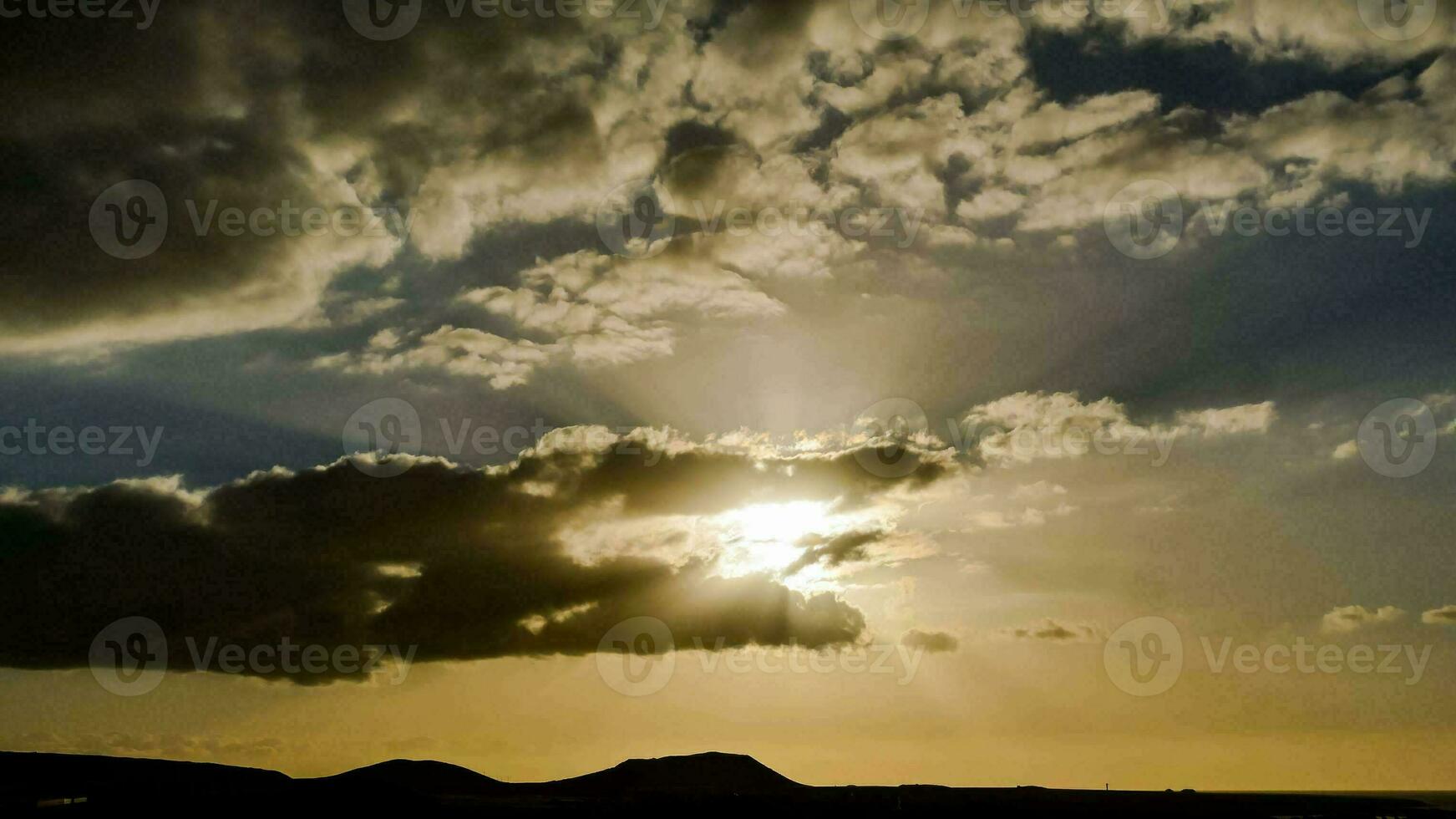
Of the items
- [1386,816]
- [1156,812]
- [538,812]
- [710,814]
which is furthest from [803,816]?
[1386,816]

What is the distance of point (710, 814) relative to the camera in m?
139

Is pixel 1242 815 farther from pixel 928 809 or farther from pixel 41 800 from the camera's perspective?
pixel 41 800

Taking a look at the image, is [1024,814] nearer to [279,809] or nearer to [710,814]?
[710,814]

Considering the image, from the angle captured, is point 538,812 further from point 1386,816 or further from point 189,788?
point 1386,816

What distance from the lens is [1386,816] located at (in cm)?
18900

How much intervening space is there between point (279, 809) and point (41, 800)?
2136 inches

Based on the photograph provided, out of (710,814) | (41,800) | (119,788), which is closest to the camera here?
(710,814)

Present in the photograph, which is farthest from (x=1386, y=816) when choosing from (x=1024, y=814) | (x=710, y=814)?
(x=710, y=814)

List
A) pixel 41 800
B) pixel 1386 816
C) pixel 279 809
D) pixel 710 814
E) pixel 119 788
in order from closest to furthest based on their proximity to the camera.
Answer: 1. pixel 279 809
2. pixel 710 814
3. pixel 41 800
4. pixel 119 788
5. pixel 1386 816

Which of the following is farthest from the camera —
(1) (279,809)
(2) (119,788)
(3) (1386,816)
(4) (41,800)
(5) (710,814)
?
(3) (1386,816)

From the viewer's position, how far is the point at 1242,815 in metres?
198

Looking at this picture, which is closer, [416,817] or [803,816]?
[416,817]

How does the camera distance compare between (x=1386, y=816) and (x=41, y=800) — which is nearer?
(x=41, y=800)

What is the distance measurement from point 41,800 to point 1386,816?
8398 inches
